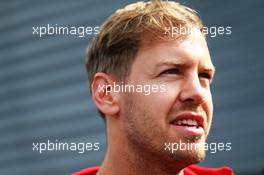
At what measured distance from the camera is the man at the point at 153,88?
1.93 metres

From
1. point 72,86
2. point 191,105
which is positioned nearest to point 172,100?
point 191,105

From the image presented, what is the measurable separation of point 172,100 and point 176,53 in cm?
14

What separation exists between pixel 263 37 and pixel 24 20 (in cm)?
118

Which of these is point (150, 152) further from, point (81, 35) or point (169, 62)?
point (81, 35)

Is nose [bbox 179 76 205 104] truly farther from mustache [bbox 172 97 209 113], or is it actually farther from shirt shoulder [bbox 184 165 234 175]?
shirt shoulder [bbox 184 165 234 175]

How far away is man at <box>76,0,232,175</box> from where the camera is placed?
1926 mm

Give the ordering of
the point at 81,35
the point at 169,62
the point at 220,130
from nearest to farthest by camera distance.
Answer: the point at 169,62 → the point at 220,130 → the point at 81,35

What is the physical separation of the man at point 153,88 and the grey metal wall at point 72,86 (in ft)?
2.43

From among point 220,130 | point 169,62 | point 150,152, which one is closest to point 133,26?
point 169,62

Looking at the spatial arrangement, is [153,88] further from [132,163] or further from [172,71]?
[132,163]

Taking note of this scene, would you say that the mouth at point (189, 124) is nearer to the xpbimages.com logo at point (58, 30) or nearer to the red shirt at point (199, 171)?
the red shirt at point (199, 171)

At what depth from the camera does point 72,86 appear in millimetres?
3105

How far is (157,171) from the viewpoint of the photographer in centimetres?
198

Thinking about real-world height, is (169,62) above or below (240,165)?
above
